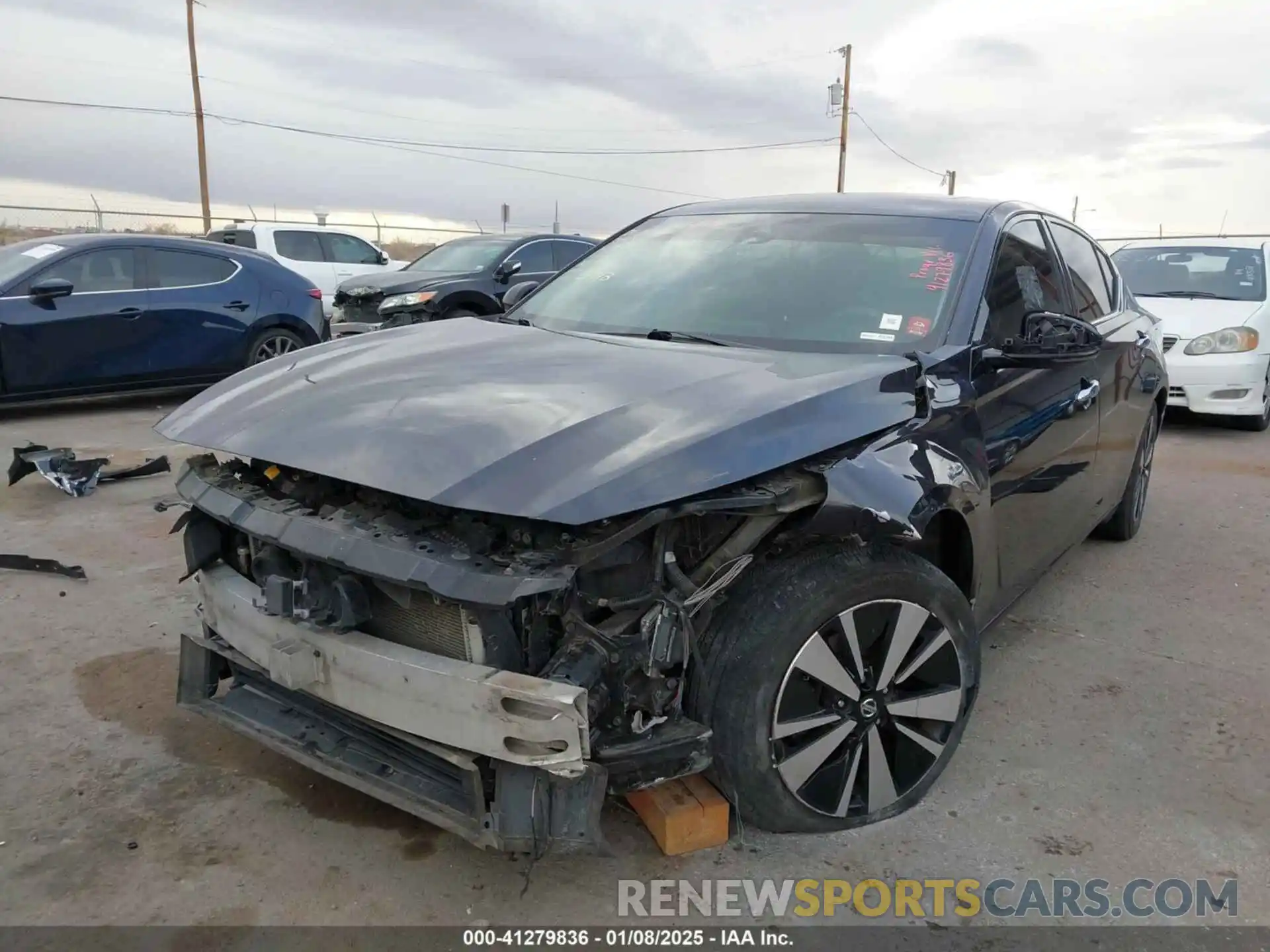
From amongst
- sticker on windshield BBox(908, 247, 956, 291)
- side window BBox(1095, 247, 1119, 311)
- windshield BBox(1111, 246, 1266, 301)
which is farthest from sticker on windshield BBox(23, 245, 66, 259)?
windshield BBox(1111, 246, 1266, 301)

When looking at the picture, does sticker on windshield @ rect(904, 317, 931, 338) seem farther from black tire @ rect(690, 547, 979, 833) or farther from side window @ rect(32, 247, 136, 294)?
side window @ rect(32, 247, 136, 294)

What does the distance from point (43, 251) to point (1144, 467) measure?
314 inches

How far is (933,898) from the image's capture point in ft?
7.92

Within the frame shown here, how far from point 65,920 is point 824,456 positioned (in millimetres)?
2099

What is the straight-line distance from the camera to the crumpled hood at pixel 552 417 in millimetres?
2125

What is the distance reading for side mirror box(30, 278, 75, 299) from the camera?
7402 millimetres

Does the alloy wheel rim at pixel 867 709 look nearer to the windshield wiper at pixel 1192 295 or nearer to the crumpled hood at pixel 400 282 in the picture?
the windshield wiper at pixel 1192 295

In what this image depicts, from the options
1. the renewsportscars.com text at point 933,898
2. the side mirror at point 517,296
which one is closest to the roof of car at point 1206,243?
the side mirror at point 517,296

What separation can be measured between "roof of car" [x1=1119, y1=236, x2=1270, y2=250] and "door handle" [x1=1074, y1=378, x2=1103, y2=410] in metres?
6.52

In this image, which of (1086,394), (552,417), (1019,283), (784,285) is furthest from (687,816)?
(1086,394)

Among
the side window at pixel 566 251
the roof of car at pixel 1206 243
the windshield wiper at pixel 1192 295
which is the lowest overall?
the windshield wiper at pixel 1192 295

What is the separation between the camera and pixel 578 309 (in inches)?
143

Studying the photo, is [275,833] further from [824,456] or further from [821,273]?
[821,273]

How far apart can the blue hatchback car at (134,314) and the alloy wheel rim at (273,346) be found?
0.04 feet
